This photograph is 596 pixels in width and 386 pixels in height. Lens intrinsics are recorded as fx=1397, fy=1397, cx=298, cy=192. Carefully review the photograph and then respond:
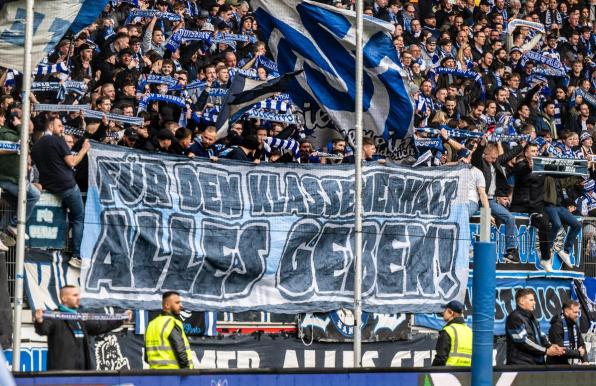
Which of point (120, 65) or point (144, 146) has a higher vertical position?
point (120, 65)

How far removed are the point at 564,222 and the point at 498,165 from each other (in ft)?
4.31

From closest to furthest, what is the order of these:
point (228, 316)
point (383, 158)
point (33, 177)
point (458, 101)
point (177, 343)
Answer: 1. point (177, 343)
2. point (33, 177)
3. point (228, 316)
4. point (383, 158)
5. point (458, 101)

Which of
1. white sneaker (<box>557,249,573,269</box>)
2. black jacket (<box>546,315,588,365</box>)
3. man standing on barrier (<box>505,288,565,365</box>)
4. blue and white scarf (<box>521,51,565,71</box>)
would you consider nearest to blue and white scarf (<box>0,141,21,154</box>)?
man standing on barrier (<box>505,288,565,365</box>)

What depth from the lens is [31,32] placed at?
13.7m

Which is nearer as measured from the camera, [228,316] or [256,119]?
[228,316]

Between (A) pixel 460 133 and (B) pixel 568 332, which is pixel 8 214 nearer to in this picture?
(B) pixel 568 332

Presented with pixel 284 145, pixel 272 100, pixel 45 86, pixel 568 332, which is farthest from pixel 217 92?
pixel 568 332

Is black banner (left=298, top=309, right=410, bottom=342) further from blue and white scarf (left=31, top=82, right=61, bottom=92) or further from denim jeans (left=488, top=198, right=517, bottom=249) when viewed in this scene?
blue and white scarf (left=31, top=82, right=61, bottom=92)

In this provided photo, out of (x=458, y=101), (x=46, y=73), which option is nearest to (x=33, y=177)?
(x=46, y=73)

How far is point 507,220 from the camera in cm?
1853

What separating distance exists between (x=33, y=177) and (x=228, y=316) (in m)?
2.93

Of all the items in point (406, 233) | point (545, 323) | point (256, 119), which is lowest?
point (545, 323)

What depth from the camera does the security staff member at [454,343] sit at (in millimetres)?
14609

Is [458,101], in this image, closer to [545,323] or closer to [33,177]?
[545,323]
